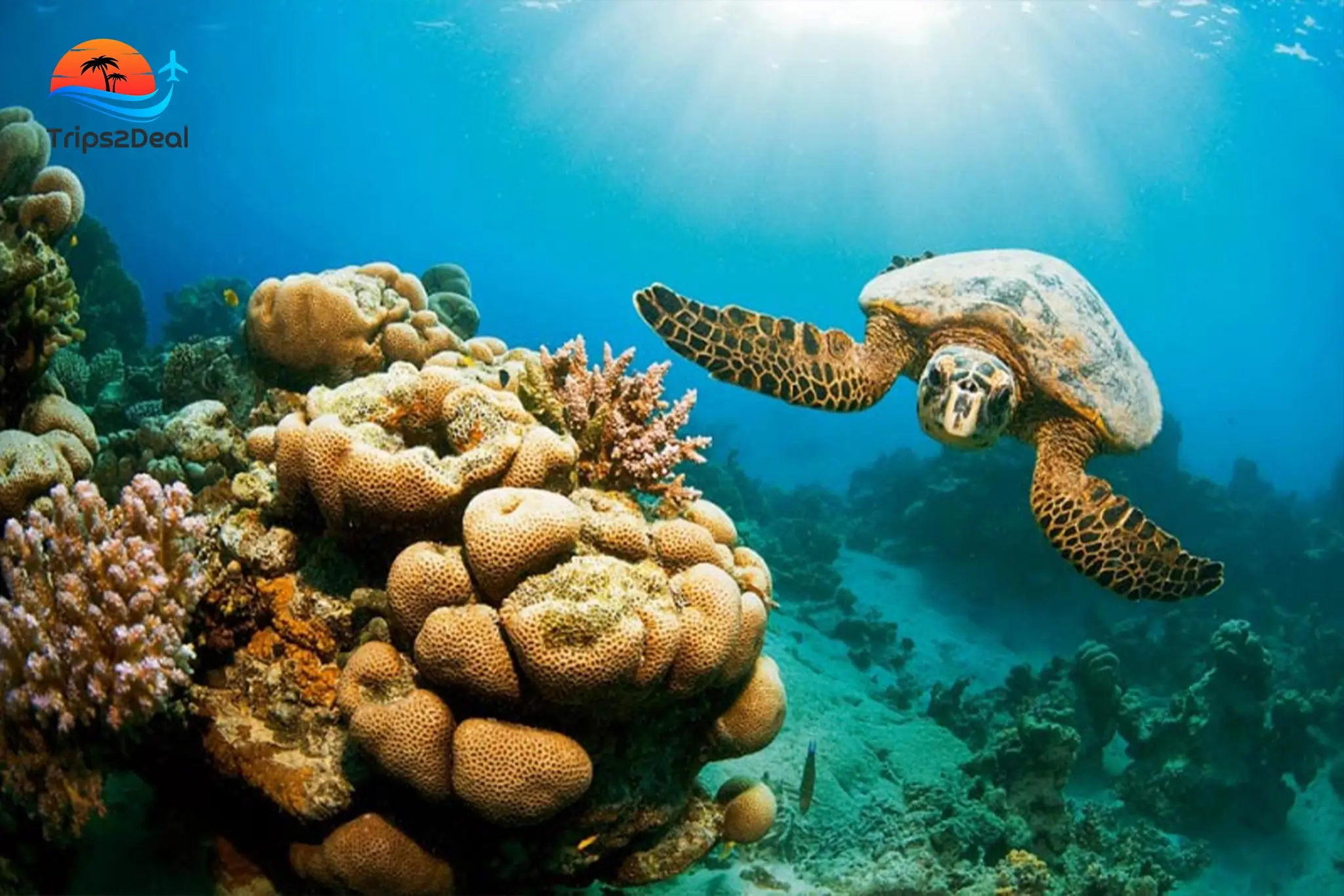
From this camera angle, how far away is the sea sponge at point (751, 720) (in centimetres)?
364

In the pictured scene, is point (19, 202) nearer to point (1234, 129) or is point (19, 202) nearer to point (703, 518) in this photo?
point (703, 518)

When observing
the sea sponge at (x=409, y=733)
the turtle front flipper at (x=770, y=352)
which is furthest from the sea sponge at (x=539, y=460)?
the turtle front flipper at (x=770, y=352)

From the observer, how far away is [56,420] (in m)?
4.50

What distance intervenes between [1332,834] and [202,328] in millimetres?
23646

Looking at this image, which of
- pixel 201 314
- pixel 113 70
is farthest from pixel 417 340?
pixel 113 70

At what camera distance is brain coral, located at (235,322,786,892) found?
2766 mm

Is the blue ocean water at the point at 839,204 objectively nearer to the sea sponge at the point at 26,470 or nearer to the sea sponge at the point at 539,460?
the sea sponge at the point at 26,470

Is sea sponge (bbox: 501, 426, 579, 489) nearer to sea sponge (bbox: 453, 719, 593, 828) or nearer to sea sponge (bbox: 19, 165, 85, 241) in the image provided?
sea sponge (bbox: 453, 719, 593, 828)

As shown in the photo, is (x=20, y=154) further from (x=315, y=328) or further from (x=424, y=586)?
(x=424, y=586)

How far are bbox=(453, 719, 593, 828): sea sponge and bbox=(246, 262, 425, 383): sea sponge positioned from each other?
3.24 m

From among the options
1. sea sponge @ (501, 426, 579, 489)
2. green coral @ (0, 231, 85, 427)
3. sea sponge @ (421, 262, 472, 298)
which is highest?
sea sponge @ (421, 262, 472, 298)

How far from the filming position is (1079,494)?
6.19 meters

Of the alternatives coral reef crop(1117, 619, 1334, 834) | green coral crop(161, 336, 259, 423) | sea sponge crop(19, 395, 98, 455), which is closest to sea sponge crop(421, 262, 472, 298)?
green coral crop(161, 336, 259, 423)

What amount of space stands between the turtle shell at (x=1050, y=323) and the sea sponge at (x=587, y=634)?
15.9ft
